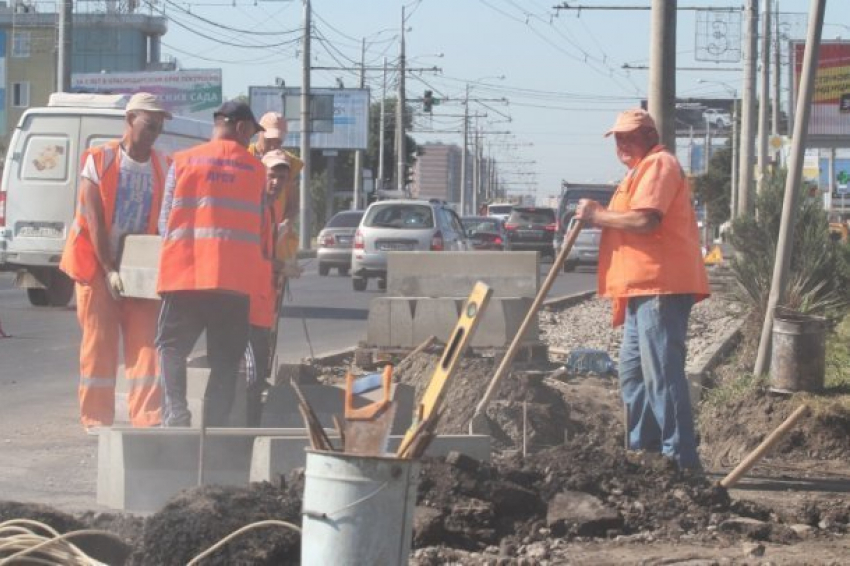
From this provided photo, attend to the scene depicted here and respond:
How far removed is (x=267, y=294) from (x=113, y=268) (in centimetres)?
85

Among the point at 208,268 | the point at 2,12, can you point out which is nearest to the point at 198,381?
the point at 208,268

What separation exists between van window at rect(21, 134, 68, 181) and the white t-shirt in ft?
36.1

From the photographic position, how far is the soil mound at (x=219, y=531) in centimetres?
496

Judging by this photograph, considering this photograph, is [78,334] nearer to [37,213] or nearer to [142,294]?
[37,213]

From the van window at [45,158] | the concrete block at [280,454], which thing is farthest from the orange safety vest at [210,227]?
the van window at [45,158]

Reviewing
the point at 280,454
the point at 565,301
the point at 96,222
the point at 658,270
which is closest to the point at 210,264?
the point at 96,222

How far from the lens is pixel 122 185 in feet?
27.2

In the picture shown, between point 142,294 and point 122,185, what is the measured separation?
61 cm

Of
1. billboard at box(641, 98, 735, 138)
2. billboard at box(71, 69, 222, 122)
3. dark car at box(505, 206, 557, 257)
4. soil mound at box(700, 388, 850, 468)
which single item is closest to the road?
soil mound at box(700, 388, 850, 468)

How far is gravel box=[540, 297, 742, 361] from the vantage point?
16.1m

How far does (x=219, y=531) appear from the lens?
16.8 feet

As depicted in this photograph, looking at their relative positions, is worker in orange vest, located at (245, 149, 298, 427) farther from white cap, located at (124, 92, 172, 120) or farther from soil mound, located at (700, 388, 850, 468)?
soil mound, located at (700, 388, 850, 468)

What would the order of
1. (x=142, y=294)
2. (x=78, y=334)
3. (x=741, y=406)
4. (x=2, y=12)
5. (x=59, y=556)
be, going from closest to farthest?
(x=59, y=556) < (x=142, y=294) < (x=741, y=406) < (x=78, y=334) < (x=2, y=12)

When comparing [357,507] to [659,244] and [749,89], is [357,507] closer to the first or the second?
[659,244]
